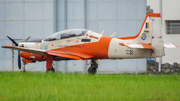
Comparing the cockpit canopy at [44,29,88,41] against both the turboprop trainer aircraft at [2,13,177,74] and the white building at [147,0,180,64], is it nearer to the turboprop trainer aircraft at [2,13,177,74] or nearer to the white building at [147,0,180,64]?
the turboprop trainer aircraft at [2,13,177,74]

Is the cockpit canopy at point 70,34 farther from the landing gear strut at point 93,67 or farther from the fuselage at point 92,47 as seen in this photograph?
the landing gear strut at point 93,67

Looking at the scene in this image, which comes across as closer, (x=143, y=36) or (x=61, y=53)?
(x=143, y=36)

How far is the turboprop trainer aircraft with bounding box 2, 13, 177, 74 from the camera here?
1287 centimetres

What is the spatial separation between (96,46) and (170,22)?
10000mm

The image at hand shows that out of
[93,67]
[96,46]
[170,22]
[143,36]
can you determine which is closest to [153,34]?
[143,36]

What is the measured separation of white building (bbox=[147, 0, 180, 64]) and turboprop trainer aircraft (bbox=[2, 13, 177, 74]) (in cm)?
685

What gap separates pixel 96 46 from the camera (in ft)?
44.7

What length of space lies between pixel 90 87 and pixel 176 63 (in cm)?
1406

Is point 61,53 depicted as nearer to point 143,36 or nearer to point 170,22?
point 143,36

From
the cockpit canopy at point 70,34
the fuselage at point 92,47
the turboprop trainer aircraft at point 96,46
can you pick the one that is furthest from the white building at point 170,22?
the cockpit canopy at point 70,34

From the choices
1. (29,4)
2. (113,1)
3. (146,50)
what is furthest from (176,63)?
(29,4)

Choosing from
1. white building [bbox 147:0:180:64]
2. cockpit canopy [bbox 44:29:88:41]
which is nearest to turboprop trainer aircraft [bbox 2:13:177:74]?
cockpit canopy [bbox 44:29:88:41]

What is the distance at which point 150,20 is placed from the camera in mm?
12961

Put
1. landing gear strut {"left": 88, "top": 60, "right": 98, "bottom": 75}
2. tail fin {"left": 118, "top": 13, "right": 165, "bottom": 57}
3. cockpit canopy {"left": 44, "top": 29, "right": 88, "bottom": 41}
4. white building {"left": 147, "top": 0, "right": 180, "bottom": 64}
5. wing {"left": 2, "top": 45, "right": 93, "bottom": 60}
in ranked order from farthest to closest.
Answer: white building {"left": 147, "top": 0, "right": 180, "bottom": 64}, landing gear strut {"left": 88, "top": 60, "right": 98, "bottom": 75}, cockpit canopy {"left": 44, "top": 29, "right": 88, "bottom": 41}, wing {"left": 2, "top": 45, "right": 93, "bottom": 60}, tail fin {"left": 118, "top": 13, "right": 165, "bottom": 57}
